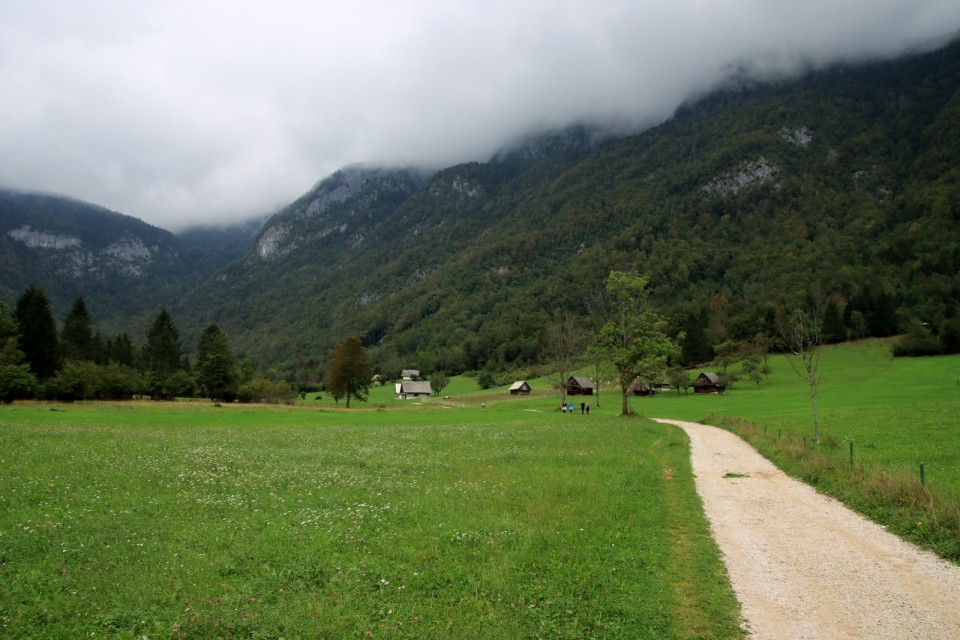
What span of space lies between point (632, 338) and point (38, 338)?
83909 millimetres

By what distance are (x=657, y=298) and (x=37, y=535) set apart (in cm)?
18390

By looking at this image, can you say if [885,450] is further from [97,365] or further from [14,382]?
[97,365]

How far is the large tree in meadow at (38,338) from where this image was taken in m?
73.1

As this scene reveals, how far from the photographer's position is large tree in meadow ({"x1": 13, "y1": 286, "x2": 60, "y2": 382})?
73062 mm

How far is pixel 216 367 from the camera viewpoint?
3442 inches

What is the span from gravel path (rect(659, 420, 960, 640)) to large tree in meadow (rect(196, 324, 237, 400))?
289ft

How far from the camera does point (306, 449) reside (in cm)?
2548

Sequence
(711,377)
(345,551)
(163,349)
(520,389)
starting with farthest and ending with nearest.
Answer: (520,389) → (711,377) → (163,349) → (345,551)

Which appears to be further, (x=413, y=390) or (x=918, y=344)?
(x=413, y=390)

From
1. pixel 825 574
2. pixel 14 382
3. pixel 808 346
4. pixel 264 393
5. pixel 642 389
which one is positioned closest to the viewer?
pixel 825 574

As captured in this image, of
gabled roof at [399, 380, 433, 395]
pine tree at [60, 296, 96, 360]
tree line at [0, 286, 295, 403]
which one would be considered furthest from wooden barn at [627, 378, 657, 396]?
pine tree at [60, 296, 96, 360]

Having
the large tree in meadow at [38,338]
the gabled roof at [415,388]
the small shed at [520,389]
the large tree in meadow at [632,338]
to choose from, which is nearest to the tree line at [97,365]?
the large tree in meadow at [38,338]

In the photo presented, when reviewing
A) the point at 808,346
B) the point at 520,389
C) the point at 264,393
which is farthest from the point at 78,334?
the point at 808,346

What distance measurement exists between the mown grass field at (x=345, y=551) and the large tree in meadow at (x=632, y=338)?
1390 inches
